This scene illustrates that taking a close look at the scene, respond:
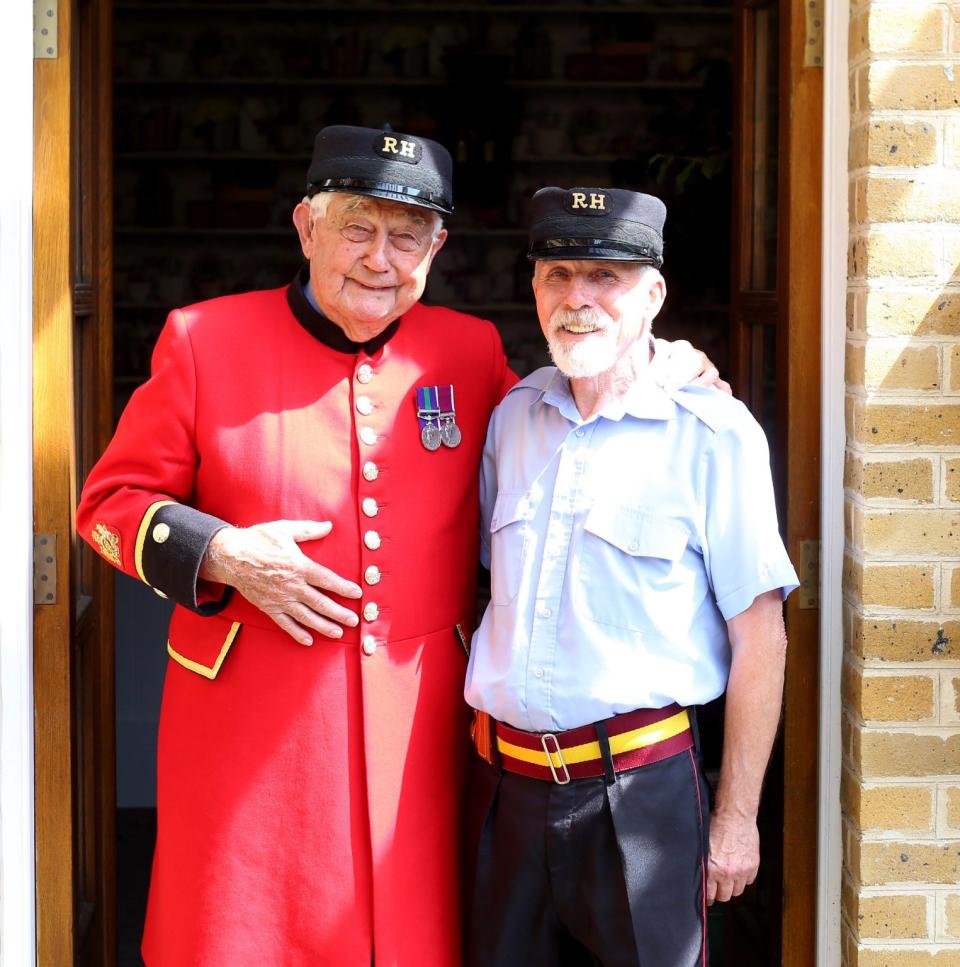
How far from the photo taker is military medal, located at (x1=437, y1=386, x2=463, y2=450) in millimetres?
2297

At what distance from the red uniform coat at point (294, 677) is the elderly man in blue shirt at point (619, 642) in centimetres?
12

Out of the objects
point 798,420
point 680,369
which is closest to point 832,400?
point 798,420

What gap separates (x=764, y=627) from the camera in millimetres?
2104

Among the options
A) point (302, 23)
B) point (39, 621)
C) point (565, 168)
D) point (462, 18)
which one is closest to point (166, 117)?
point (302, 23)

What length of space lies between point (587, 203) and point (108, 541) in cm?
91

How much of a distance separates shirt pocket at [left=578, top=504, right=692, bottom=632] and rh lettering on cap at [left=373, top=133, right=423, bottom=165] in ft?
2.03

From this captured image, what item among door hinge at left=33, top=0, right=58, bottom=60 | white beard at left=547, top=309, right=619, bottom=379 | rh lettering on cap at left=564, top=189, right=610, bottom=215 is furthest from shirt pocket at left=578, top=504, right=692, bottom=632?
door hinge at left=33, top=0, right=58, bottom=60

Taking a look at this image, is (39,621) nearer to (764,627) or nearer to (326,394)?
(326,394)

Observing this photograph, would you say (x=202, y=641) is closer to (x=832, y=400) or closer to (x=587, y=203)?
(x=587, y=203)

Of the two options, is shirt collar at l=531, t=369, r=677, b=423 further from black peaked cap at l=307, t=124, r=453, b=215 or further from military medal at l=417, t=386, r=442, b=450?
black peaked cap at l=307, t=124, r=453, b=215

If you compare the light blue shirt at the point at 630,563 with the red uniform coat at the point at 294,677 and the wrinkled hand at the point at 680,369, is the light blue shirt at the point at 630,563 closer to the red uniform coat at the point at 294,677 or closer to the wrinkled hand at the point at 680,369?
the wrinkled hand at the point at 680,369

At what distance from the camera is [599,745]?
81.1 inches

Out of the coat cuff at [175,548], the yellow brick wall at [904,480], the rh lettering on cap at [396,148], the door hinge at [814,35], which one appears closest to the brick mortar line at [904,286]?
the yellow brick wall at [904,480]

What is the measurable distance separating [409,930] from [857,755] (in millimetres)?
765
